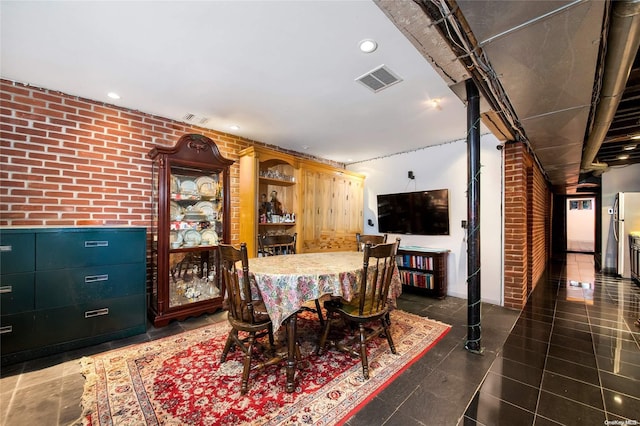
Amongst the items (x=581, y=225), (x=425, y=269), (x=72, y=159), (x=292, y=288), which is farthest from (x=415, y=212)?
(x=581, y=225)

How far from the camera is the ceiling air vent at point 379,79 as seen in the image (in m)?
2.12

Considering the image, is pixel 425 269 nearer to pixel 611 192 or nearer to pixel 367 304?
pixel 367 304

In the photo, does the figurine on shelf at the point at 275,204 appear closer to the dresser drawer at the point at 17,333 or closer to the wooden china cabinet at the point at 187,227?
the wooden china cabinet at the point at 187,227

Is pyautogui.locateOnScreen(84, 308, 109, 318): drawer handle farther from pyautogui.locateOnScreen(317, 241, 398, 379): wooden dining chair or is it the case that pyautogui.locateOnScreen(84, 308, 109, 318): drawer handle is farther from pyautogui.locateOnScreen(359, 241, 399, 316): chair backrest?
pyautogui.locateOnScreen(359, 241, 399, 316): chair backrest

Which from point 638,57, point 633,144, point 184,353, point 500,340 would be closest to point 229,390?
point 184,353

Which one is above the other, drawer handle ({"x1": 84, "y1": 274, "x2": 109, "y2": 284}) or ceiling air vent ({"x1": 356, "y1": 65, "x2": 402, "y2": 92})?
ceiling air vent ({"x1": 356, "y1": 65, "x2": 402, "y2": 92})

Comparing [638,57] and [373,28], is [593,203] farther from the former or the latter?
[373,28]

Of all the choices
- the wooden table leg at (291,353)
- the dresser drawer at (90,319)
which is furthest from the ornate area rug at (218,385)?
the dresser drawer at (90,319)

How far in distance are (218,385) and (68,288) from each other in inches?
66.3

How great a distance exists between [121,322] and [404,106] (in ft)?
12.0

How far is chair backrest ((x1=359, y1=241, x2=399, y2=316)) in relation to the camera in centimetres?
193

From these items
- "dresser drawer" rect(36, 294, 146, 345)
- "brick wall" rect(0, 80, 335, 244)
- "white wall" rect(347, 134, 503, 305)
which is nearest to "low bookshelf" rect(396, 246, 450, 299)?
"white wall" rect(347, 134, 503, 305)

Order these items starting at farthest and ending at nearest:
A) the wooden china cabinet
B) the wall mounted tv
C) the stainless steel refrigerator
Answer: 1. the stainless steel refrigerator
2. the wall mounted tv
3. the wooden china cabinet

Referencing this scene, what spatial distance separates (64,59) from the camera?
2.01 m
